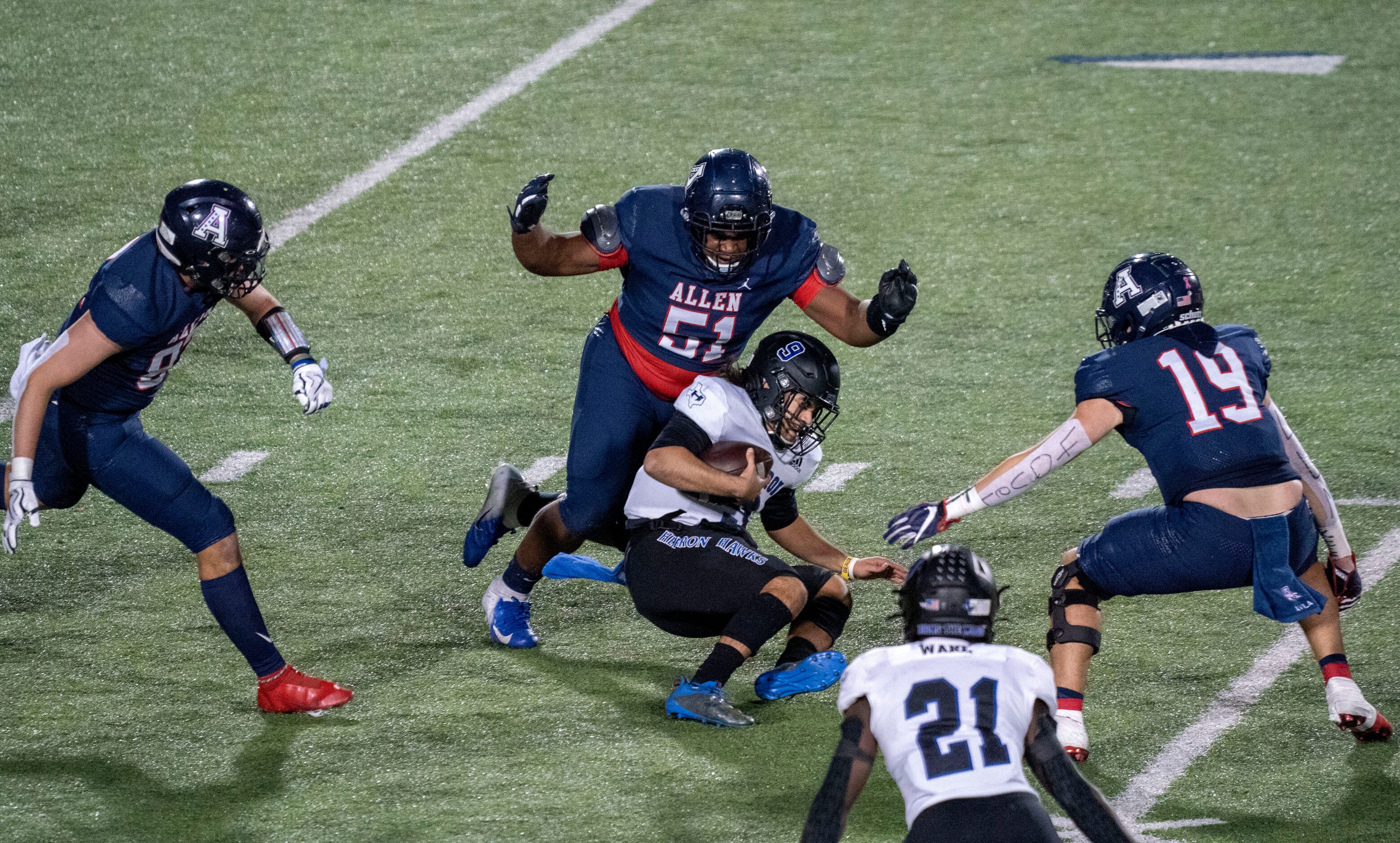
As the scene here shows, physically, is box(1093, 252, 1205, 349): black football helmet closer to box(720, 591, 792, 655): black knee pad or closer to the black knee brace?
the black knee brace

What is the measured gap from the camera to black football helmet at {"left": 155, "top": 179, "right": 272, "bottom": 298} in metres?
4.43

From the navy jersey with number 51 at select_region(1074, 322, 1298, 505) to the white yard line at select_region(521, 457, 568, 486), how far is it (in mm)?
2689

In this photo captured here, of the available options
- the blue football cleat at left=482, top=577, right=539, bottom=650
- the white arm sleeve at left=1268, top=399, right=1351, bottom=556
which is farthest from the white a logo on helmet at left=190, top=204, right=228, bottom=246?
the white arm sleeve at left=1268, top=399, right=1351, bottom=556

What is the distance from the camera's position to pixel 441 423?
7.10m

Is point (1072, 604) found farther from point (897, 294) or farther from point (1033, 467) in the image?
point (897, 294)

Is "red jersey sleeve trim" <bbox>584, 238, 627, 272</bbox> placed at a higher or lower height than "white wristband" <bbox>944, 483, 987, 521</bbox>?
higher

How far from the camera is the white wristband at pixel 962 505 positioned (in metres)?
4.23

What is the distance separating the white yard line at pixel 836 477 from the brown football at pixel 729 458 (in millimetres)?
1773

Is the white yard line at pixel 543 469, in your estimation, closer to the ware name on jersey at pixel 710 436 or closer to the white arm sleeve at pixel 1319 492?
the ware name on jersey at pixel 710 436

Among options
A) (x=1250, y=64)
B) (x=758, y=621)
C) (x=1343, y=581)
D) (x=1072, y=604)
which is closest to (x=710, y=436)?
(x=758, y=621)

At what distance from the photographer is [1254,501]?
14.1ft

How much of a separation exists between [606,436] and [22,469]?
66.0 inches

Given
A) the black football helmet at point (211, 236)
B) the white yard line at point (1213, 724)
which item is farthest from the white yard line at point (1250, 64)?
the black football helmet at point (211, 236)

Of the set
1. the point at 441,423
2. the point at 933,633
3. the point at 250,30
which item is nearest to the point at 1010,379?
the point at 441,423
